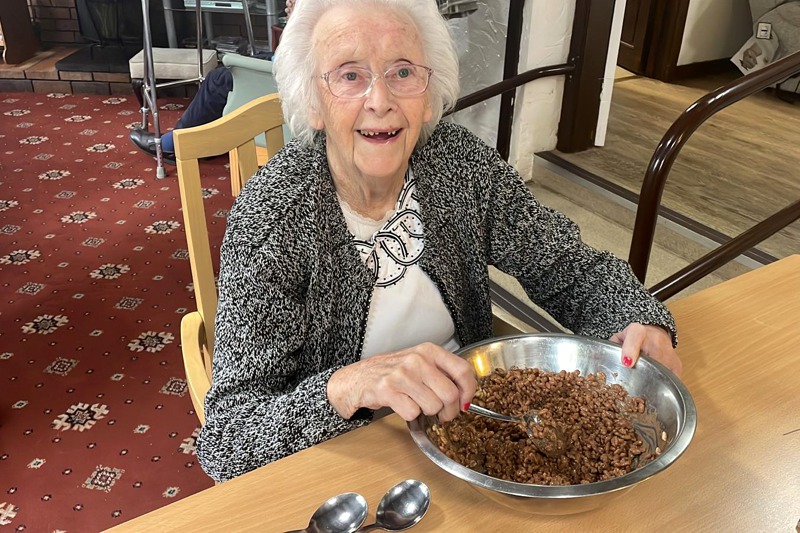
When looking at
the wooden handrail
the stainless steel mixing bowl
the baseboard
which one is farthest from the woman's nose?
the baseboard

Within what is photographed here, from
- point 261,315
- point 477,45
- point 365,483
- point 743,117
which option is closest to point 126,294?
point 477,45

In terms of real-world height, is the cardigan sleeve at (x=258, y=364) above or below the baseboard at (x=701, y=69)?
above

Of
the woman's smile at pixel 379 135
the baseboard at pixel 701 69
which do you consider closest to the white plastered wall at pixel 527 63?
the baseboard at pixel 701 69

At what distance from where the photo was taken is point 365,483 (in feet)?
2.85

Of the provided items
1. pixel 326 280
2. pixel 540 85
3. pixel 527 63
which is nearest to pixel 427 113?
pixel 326 280

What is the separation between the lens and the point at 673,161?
154 cm

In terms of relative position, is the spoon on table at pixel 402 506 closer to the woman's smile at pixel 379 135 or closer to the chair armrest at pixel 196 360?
the chair armrest at pixel 196 360

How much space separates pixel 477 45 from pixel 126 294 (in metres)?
1.88

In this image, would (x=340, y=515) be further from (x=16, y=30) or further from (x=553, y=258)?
(x=16, y=30)

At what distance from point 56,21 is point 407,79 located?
5754 mm

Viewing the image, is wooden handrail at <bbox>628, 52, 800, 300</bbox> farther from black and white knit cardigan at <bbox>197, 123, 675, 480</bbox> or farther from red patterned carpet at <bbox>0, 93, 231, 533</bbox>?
red patterned carpet at <bbox>0, 93, 231, 533</bbox>

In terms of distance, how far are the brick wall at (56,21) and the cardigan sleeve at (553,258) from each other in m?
5.64

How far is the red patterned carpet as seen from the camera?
1.99 m

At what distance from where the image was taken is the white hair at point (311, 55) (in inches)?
44.9
